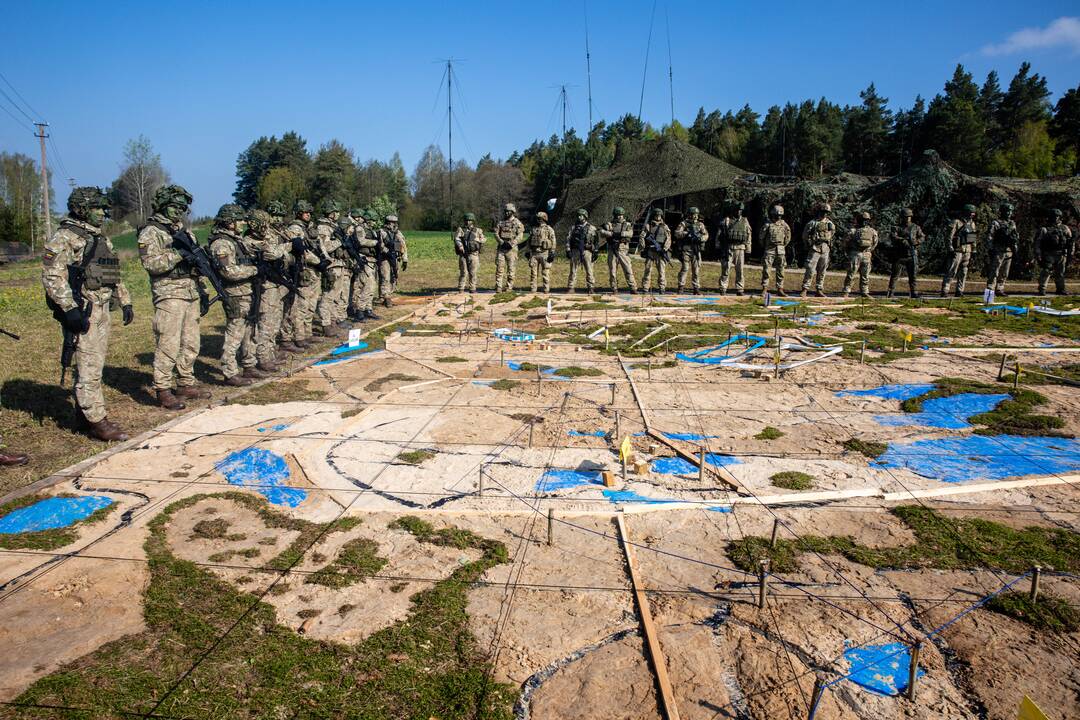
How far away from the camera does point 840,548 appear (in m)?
4.38

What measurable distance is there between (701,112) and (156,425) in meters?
53.4

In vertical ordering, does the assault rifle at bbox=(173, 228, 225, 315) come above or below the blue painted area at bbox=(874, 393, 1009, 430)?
above

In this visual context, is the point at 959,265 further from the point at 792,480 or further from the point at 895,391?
the point at 792,480

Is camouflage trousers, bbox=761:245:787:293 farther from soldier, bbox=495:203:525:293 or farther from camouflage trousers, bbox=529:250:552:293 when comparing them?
soldier, bbox=495:203:525:293

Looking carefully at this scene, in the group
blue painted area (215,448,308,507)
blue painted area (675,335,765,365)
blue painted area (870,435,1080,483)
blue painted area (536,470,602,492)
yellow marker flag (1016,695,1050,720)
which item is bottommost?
blue painted area (215,448,308,507)

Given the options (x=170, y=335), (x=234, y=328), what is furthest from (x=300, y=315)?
(x=170, y=335)

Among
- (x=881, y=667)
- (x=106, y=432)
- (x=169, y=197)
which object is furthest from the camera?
(x=169, y=197)

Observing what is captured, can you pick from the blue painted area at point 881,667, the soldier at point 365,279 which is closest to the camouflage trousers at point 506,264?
the soldier at point 365,279

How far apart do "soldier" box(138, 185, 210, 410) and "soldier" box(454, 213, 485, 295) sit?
8.31m

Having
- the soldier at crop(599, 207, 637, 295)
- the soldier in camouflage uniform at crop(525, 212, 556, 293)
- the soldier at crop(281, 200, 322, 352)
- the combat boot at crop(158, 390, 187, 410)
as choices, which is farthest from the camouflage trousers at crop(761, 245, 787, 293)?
the combat boot at crop(158, 390, 187, 410)

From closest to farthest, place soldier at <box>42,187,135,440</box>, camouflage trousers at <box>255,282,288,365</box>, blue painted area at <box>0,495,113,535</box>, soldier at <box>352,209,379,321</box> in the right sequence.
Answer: blue painted area at <box>0,495,113,535</box> < soldier at <box>42,187,135,440</box> < camouflage trousers at <box>255,282,288,365</box> < soldier at <box>352,209,379,321</box>

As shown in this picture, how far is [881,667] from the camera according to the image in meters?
3.26

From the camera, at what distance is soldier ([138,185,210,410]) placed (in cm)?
731

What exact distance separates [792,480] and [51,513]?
5.35 m
